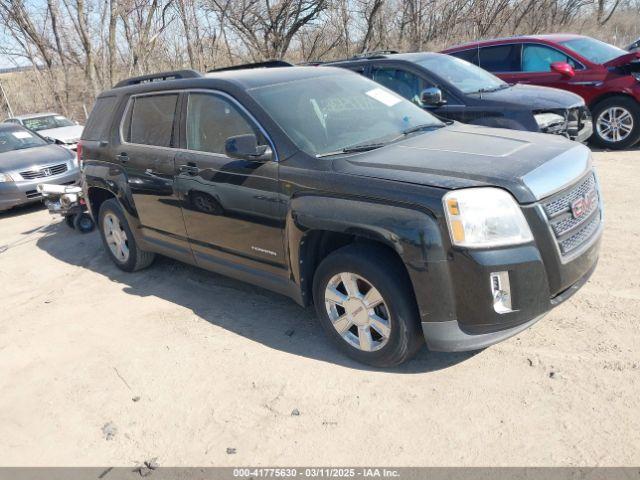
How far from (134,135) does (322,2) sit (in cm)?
1469

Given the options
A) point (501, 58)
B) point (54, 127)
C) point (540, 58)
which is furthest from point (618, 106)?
point (54, 127)

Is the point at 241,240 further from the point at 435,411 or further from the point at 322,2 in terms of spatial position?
the point at 322,2

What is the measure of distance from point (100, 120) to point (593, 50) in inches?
310

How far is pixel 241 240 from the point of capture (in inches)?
163

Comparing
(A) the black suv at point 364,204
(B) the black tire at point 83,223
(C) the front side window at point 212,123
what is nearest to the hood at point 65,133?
(B) the black tire at point 83,223

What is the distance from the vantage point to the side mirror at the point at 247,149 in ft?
12.1

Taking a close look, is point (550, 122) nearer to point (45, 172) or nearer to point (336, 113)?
point (336, 113)

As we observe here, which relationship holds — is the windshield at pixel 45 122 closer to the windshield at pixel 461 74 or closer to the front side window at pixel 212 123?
the windshield at pixel 461 74

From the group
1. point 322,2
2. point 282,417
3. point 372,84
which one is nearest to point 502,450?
point 282,417

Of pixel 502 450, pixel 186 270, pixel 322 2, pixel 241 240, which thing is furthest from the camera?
pixel 322 2

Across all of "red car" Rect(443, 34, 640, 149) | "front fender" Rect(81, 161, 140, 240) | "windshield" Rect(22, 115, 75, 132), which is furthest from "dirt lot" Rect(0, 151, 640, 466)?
"windshield" Rect(22, 115, 75, 132)

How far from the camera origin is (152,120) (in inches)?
197

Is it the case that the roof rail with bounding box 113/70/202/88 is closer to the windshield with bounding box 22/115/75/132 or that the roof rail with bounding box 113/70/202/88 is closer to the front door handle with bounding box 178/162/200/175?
the front door handle with bounding box 178/162/200/175

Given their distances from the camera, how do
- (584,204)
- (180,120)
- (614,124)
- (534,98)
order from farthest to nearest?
1. (614,124)
2. (534,98)
3. (180,120)
4. (584,204)
